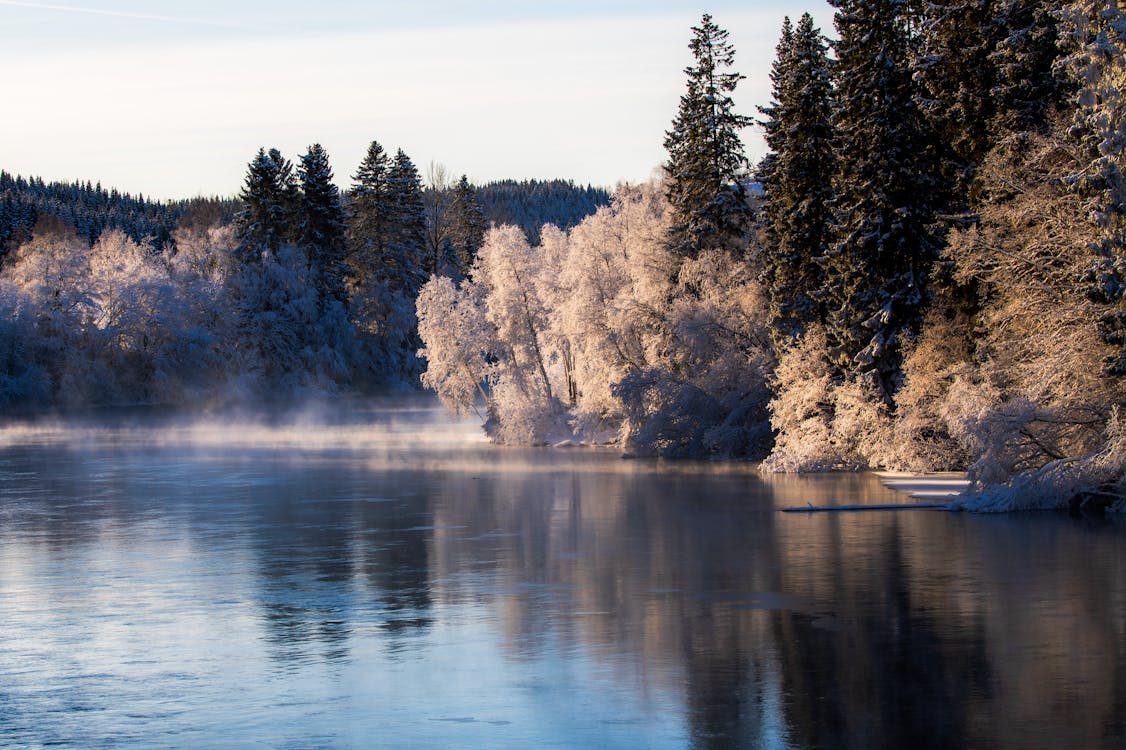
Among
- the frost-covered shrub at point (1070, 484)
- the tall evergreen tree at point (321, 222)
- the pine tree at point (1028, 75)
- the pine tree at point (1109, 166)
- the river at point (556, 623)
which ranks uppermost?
the tall evergreen tree at point (321, 222)

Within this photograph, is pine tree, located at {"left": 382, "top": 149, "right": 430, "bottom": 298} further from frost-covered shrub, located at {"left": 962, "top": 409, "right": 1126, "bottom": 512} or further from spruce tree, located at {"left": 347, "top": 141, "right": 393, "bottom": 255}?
frost-covered shrub, located at {"left": 962, "top": 409, "right": 1126, "bottom": 512}

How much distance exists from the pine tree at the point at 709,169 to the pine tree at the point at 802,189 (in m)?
6.69

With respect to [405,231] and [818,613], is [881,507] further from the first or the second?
[405,231]

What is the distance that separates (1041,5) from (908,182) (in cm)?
703

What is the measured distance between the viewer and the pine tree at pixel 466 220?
126500 millimetres

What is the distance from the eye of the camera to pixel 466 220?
12875 cm

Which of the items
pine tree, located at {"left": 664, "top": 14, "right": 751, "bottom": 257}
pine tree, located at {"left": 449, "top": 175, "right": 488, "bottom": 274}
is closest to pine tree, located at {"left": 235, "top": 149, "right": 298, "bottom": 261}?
pine tree, located at {"left": 449, "top": 175, "right": 488, "bottom": 274}

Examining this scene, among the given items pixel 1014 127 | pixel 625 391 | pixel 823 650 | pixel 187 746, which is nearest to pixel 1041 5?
pixel 1014 127

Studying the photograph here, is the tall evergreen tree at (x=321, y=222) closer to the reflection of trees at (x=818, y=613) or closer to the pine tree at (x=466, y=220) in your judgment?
the pine tree at (x=466, y=220)

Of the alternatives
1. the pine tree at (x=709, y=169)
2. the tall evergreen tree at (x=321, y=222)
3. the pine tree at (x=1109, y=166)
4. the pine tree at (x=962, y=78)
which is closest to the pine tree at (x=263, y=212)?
the tall evergreen tree at (x=321, y=222)

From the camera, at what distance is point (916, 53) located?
1623 inches

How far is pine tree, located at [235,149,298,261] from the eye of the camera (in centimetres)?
10125

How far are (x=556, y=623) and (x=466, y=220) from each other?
367ft

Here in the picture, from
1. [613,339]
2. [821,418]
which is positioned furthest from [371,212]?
[821,418]
